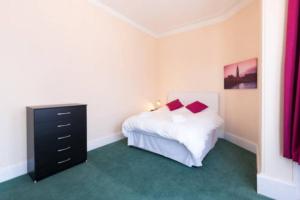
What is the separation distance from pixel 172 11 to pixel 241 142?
3268 mm

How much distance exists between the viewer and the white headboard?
12.1 feet

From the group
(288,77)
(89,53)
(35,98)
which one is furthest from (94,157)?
(288,77)

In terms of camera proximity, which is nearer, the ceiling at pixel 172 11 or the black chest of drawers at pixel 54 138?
the black chest of drawers at pixel 54 138

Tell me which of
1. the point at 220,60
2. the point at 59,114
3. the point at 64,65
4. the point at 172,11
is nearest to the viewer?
the point at 59,114

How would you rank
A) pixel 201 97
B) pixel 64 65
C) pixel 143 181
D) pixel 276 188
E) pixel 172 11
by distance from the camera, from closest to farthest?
pixel 276 188 < pixel 143 181 < pixel 64 65 < pixel 172 11 < pixel 201 97

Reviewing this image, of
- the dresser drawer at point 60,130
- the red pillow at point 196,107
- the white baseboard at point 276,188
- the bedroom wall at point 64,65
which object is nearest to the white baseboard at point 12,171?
the bedroom wall at point 64,65

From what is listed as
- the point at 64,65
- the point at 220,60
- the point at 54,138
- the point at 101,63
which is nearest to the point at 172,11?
the point at 220,60

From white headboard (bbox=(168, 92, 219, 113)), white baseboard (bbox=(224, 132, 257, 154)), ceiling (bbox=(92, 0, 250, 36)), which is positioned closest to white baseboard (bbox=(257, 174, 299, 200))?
white baseboard (bbox=(224, 132, 257, 154))

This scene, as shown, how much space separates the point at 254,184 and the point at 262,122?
83cm

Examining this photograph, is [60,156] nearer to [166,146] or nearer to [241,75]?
[166,146]

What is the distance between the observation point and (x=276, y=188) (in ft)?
5.12

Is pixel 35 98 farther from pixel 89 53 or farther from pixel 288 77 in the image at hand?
Result: pixel 288 77

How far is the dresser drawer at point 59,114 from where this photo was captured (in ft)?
6.20

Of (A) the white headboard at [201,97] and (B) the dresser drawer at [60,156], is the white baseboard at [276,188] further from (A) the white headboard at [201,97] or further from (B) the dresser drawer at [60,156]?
(B) the dresser drawer at [60,156]
